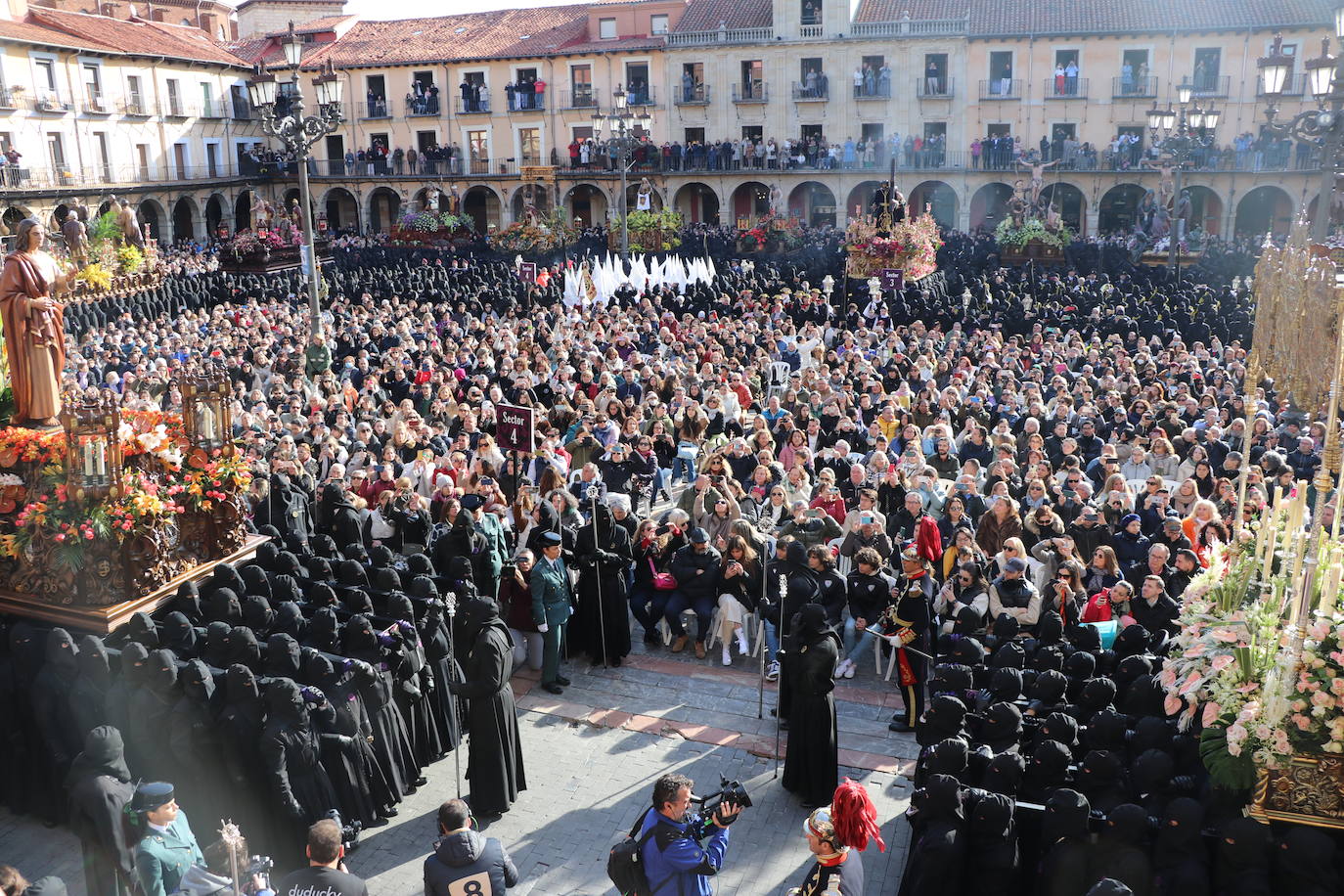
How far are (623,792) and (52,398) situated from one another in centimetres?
561

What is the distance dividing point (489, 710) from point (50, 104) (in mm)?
38506

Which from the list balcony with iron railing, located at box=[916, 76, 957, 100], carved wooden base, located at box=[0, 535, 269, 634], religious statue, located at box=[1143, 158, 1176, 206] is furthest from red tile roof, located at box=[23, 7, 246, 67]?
religious statue, located at box=[1143, 158, 1176, 206]

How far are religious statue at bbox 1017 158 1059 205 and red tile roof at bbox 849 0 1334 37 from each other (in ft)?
15.4

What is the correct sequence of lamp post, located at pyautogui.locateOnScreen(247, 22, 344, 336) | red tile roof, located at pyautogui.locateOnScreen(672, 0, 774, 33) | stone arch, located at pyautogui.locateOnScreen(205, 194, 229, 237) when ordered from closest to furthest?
lamp post, located at pyautogui.locateOnScreen(247, 22, 344, 336) → red tile roof, located at pyautogui.locateOnScreen(672, 0, 774, 33) → stone arch, located at pyautogui.locateOnScreen(205, 194, 229, 237)

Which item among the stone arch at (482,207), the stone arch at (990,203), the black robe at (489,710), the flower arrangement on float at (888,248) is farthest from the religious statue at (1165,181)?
the black robe at (489,710)

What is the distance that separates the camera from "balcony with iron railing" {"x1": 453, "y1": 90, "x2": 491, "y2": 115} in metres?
47.1

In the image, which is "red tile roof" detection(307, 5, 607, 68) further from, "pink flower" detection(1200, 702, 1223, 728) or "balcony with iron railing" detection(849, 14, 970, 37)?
"pink flower" detection(1200, 702, 1223, 728)

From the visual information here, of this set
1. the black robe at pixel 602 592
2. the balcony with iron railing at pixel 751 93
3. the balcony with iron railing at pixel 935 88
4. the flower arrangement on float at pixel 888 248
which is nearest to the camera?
the black robe at pixel 602 592

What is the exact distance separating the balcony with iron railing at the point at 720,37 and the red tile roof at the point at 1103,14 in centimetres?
350

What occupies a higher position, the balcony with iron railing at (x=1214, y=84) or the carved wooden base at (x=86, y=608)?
the balcony with iron railing at (x=1214, y=84)

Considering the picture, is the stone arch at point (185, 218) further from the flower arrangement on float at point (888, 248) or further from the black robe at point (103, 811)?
the black robe at point (103, 811)

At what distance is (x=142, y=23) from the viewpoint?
4562 cm

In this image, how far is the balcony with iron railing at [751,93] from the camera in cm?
4284

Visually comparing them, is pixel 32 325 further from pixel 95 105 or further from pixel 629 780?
pixel 95 105
